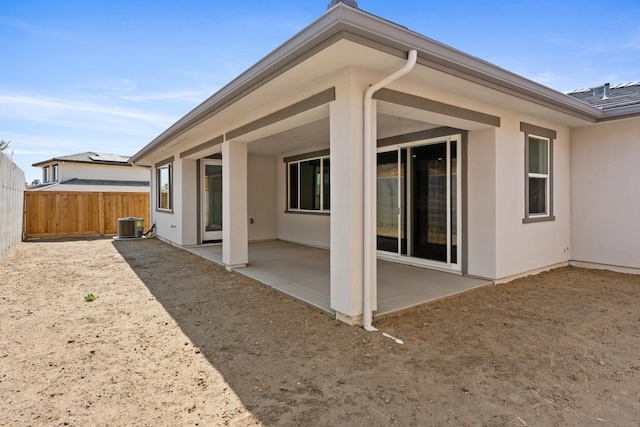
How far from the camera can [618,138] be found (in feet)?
20.4

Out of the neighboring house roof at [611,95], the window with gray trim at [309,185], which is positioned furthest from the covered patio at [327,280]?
the neighboring house roof at [611,95]

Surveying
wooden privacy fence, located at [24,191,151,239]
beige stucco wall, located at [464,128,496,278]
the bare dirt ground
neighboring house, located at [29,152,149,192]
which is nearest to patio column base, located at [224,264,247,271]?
the bare dirt ground

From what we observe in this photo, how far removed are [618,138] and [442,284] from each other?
14.3ft

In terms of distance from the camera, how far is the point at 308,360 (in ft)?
10.0

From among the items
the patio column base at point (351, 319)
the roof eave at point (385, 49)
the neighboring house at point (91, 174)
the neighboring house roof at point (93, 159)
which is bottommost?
the patio column base at point (351, 319)

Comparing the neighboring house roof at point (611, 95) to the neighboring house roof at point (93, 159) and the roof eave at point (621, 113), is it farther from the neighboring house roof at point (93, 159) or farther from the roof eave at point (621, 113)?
the neighboring house roof at point (93, 159)

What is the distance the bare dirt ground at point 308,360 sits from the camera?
228cm

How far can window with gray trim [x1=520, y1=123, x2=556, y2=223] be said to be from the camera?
19.4 feet

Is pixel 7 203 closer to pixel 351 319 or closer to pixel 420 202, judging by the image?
pixel 351 319

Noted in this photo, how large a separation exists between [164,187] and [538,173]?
10.8 metres

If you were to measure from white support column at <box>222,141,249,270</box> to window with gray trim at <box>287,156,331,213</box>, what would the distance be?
2771 mm

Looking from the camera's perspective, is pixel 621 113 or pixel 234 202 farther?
pixel 234 202

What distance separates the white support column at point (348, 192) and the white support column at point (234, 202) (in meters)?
3.19

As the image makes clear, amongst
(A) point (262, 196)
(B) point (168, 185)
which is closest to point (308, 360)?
(A) point (262, 196)
